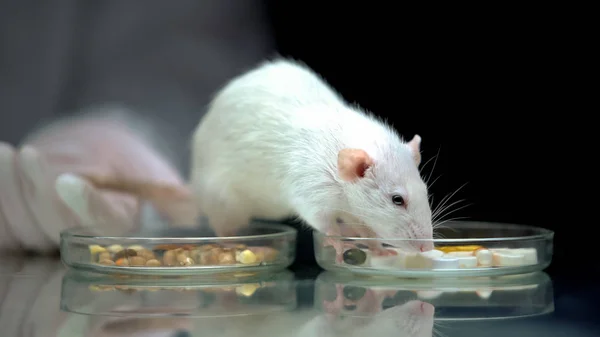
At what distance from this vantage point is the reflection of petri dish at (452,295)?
134cm

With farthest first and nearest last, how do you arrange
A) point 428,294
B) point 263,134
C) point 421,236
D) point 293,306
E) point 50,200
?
point 50,200, point 263,134, point 421,236, point 428,294, point 293,306

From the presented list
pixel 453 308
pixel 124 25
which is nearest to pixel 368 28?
pixel 124 25

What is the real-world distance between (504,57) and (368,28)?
0.46 m

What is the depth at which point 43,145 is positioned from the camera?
264cm

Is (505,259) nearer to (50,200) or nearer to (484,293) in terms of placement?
(484,293)

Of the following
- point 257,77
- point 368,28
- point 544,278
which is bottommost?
point 544,278

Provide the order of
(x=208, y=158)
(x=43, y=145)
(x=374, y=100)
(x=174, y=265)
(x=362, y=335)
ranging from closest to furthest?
(x=362, y=335) < (x=174, y=265) < (x=208, y=158) < (x=374, y=100) < (x=43, y=145)

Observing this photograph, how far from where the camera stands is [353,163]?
65.7 inches

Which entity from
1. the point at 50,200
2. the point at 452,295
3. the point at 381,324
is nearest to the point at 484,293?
the point at 452,295

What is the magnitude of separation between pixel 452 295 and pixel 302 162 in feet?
1.80

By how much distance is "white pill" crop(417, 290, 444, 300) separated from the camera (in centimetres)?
147

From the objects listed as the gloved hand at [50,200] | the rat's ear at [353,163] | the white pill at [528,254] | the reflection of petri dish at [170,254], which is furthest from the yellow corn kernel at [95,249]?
the white pill at [528,254]

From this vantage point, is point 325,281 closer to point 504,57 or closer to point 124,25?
point 504,57

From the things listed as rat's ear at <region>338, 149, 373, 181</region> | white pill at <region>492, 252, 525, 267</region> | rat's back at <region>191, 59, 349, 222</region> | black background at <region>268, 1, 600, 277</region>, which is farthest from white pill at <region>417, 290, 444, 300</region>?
black background at <region>268, 1, 600, 277</region>
